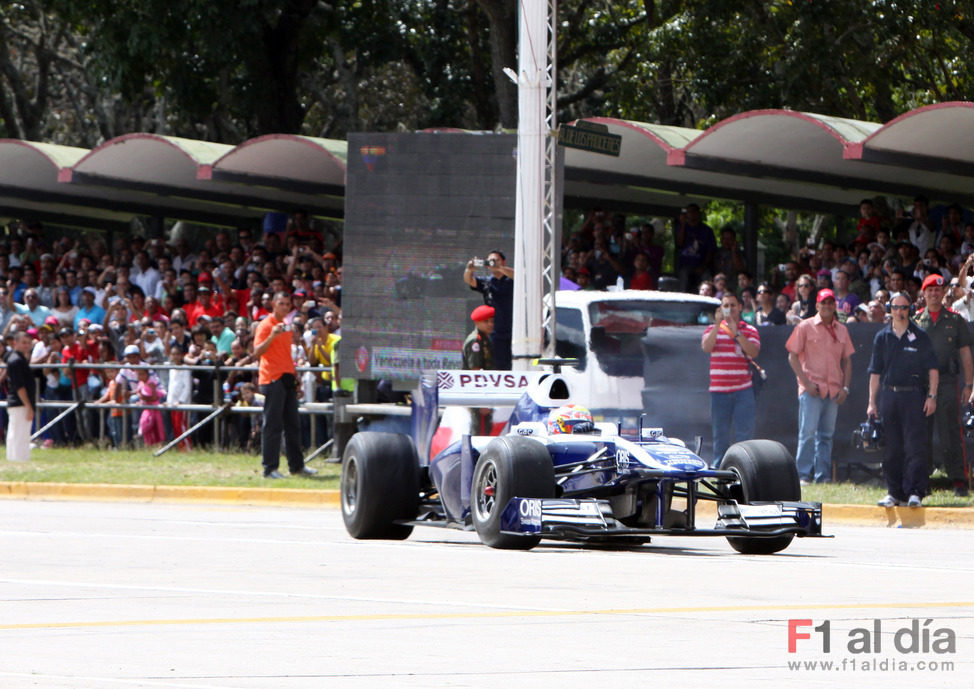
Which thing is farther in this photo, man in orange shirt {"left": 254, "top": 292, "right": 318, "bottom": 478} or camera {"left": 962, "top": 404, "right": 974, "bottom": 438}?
man in orange shirt {"left": 254, "top": 292, "right": 318, "bottom": 478}

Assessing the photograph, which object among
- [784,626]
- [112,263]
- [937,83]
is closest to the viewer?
[784,626]

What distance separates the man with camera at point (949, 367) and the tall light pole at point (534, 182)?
354cm

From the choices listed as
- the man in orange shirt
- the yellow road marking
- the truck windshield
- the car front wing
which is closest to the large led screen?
the man in orange shirt

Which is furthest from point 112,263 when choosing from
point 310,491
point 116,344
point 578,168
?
point 310,491

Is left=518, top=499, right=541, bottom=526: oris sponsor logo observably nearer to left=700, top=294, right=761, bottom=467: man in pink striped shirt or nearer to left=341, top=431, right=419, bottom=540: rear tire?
left=341, top=431, right=419, bottom=540: rear tire

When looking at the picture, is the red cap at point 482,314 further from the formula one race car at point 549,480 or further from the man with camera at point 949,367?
Answer: the man with camera at point 949,367

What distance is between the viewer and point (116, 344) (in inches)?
983

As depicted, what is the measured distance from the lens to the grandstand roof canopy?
21.5 meters

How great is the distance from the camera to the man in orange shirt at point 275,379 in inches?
725

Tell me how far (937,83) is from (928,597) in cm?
2705

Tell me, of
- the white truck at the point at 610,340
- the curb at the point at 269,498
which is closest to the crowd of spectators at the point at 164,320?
the curb at the point at 269,498

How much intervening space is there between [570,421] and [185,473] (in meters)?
8.55

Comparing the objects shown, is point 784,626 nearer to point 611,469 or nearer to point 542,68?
point 611,469

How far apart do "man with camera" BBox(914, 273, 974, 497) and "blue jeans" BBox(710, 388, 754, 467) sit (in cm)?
190
